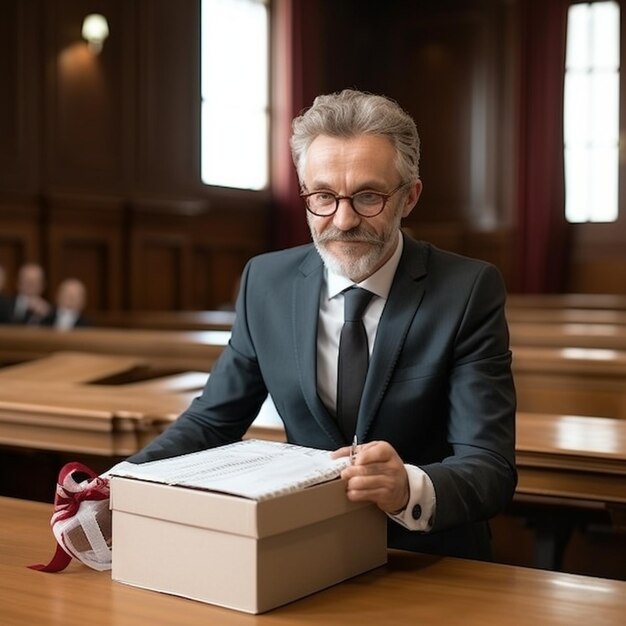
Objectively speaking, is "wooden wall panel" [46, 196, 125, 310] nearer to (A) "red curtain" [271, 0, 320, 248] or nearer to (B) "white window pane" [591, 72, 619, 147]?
(A) "red curtain" [271, 0, 320, 248]

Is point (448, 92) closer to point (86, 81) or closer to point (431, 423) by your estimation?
point (86, 81)

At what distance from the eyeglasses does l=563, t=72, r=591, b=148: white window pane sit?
10.1 meters

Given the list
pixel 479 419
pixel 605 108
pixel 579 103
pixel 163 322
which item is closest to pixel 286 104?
pixel 579 103

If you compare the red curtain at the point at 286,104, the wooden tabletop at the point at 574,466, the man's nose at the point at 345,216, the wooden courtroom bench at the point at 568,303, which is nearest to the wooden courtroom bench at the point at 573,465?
the wooden tabletop at the point at 574,466

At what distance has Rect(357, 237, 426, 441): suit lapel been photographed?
6.06 ft

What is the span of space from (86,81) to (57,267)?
1.59m

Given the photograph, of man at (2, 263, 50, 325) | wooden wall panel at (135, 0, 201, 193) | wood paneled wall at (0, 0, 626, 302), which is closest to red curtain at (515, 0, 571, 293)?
wood paneled wall at (0, 0, 626, 302)

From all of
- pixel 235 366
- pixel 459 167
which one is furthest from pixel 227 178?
pixel 235 366

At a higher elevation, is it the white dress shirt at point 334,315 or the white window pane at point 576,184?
the white window pane at point 576,184

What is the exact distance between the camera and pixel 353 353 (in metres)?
1.87

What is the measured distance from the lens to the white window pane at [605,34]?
1113cm

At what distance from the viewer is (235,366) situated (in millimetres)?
2047

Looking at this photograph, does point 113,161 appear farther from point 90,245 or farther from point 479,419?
point 479,419

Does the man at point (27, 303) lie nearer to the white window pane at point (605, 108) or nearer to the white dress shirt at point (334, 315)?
the white dress shirt at point (334, 315)
